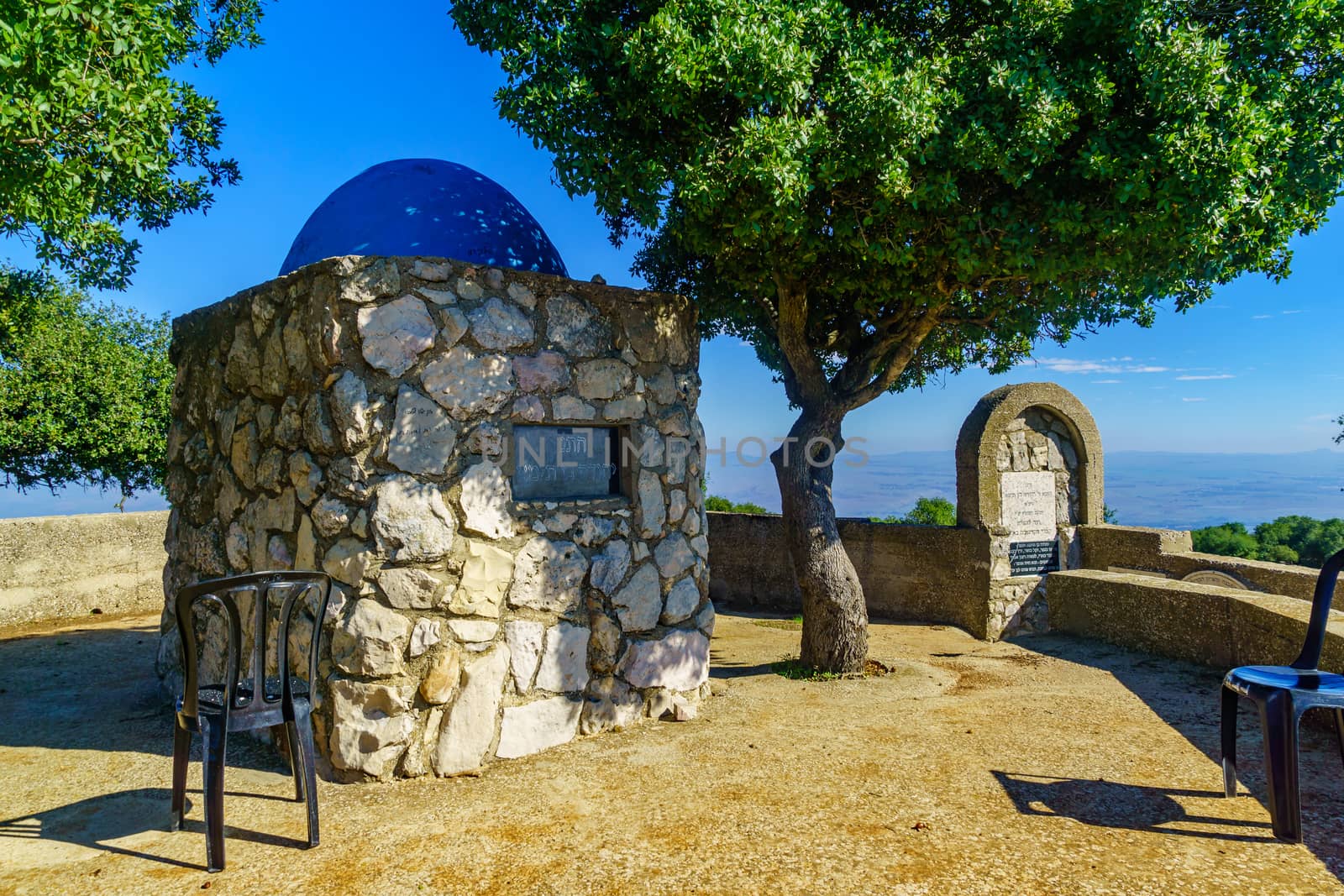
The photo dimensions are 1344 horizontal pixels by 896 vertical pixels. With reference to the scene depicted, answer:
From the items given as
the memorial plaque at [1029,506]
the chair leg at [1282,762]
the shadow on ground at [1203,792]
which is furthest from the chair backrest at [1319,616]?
the memorial plaque at [1029,506]

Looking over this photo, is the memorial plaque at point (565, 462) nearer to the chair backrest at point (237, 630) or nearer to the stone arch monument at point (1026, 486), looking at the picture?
the chair backrest at point (237, 630)

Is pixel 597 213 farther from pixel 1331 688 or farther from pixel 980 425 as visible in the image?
pixel 1331 688

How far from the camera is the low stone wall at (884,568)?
8922 millimetres

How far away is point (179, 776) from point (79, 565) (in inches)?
289

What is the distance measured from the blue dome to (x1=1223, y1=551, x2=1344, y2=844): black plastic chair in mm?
4279

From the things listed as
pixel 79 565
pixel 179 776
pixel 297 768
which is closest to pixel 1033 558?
pixel 297 768

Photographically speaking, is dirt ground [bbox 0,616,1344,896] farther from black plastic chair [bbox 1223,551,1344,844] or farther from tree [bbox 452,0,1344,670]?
tree [bbox 452,0,1344,670]

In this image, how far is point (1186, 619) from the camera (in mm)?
6621

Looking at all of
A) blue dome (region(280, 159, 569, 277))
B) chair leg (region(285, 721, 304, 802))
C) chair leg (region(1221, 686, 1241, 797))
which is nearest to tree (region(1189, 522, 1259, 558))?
chair leg (region(1221, 686, 1241, 797))

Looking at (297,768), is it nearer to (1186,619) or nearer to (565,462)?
(565,462)

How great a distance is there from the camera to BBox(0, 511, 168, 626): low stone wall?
878cm

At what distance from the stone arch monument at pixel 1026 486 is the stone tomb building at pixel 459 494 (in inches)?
179

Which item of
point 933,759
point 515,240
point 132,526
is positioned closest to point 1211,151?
point 933,759

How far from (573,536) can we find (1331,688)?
3.76 meters
